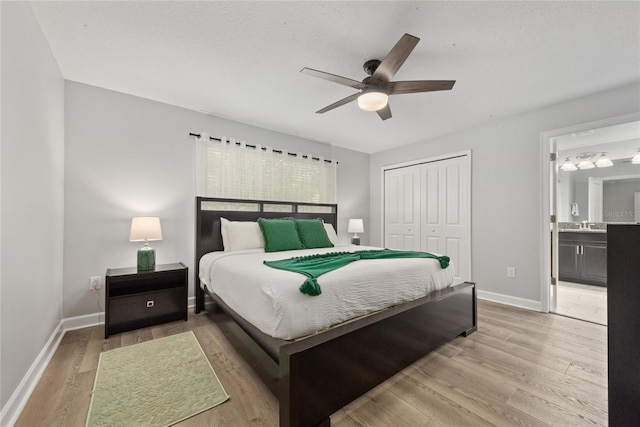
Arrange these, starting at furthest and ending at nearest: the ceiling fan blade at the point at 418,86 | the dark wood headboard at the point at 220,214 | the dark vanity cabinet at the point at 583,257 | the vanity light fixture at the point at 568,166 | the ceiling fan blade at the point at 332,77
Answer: the vanity light fixture at the point at 568,166, the dark vanity cabinet at the point at 583,257, the dark wood headboard at the point at 220,214, the ceiling fan blade at the point at 418,86, the ceiling fan blade at the point at 332,77

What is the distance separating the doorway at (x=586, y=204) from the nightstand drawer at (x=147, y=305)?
413cm

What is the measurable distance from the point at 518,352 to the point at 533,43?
2.42 meters

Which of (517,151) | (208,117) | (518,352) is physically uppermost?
(208,117)

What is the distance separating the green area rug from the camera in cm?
144

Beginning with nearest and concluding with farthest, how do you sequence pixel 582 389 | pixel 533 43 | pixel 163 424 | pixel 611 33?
pixel 163 424
pixel 582 389
pixel 611 33
pixel 533 43

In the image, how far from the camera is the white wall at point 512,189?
300 centimetres

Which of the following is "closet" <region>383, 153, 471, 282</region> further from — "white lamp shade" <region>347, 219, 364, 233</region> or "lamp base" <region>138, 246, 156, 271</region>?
"lamp base" <region>138, 246, 156, 271</region>

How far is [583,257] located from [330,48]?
521cm

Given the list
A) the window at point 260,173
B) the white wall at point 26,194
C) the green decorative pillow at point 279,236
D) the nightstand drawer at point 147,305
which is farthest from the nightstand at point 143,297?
the window at point 260,173

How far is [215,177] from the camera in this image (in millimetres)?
3371

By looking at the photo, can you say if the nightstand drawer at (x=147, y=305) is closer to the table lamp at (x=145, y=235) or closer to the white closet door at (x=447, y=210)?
the table lamp at (x=145, y=235)

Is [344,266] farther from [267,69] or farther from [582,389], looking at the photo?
[267,69]

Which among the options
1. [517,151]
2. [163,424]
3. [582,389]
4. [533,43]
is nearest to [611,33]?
[533,43]

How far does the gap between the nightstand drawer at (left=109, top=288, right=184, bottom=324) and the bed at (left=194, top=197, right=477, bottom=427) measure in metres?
0.47
